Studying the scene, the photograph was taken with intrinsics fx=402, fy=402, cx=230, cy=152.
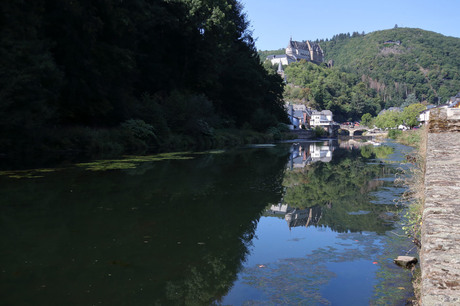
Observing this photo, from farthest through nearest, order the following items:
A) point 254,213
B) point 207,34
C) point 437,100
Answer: point 437,100
point 207,34
point 254,213

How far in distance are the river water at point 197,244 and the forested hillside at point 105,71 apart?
7803mm

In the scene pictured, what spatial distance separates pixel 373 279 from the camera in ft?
14.9

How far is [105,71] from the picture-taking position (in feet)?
81.4

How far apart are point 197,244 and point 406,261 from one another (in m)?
2.75

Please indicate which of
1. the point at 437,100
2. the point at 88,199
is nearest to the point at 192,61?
the point at 88,199

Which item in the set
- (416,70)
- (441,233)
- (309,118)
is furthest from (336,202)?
(416,70)

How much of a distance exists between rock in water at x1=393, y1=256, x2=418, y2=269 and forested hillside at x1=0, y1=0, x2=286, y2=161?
49.9 feet

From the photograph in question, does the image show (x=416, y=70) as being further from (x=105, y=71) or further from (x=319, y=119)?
(x=105, y=71)

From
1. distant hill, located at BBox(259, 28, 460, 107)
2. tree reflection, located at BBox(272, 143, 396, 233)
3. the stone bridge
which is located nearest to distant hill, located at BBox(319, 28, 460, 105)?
distant hill, located at BBox(259, 28, 460, 107)

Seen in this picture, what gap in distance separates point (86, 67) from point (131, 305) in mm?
21048

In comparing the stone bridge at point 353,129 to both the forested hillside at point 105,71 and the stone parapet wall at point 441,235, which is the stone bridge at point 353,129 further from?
the stone parapet wall at point 441,235

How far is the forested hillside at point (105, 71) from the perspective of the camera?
17.0 metres

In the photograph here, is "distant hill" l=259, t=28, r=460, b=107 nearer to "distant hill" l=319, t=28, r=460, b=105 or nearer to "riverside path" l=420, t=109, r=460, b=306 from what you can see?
"distant hill" l=319, t=28, r=460, b=105

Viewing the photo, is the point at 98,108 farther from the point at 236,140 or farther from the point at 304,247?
the point at 304,247
